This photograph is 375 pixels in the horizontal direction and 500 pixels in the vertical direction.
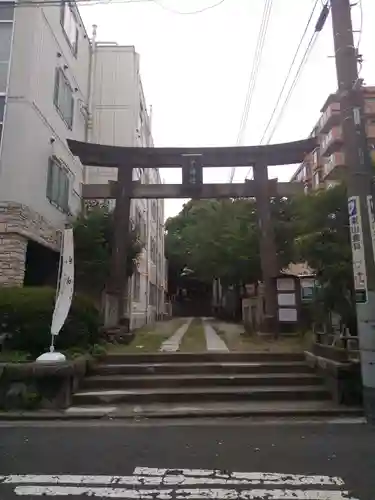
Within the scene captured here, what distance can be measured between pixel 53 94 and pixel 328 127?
1007 inches

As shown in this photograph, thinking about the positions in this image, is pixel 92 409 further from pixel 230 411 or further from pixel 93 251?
pixel 93 251

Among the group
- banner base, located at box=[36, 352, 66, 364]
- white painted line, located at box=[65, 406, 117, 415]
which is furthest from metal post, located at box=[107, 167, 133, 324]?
white painted line, located at box=[65, 406, 117, 415]

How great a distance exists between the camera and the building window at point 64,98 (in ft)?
42.7

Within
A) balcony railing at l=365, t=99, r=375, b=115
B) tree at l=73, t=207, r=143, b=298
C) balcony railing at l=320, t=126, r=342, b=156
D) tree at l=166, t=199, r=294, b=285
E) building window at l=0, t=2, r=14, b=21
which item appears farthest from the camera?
balcony railing at l=320, t=126, r=342, b=156

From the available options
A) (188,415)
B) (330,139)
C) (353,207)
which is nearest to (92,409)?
(188,415)

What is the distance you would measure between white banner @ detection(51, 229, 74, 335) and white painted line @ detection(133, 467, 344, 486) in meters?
3.45

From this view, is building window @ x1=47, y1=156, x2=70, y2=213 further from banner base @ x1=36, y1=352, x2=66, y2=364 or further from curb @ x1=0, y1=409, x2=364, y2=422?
curb @ x1=0, y1=409, x2=364, y2=422

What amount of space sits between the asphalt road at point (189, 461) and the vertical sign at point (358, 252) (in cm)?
182

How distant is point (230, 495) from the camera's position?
3.74 meters

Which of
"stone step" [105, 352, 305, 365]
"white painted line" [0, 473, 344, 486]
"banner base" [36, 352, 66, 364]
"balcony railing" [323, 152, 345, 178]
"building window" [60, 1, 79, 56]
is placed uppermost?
"balcony railing" [323, 152, 345, 178]

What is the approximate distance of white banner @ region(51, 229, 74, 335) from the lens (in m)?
7.22

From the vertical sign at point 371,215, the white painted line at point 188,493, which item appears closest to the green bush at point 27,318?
the white painted line at point 188,493

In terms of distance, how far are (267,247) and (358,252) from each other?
19.7ft

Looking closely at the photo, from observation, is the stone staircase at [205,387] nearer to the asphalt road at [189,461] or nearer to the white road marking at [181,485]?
the asphalt road at [189,461]
